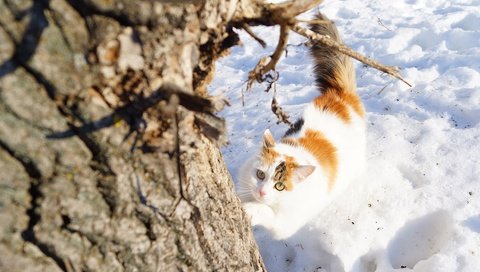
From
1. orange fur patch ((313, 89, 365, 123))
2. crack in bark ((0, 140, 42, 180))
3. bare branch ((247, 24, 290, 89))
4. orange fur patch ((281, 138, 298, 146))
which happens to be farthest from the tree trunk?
orange fur patch ((313, 89, 365, 123))

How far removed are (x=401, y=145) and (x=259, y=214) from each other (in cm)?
102

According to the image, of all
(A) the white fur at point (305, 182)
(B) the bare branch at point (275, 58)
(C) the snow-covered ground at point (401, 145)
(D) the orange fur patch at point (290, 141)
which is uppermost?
(B) the bare branch at point (275, 58)

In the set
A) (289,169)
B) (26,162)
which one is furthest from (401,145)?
(26,162)

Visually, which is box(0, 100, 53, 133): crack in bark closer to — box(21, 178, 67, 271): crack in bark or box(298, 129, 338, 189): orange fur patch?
box(21, 178, 67, 271): crack in bark

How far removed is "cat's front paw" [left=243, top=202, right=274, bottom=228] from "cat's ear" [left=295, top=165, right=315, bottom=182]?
0.87 ft

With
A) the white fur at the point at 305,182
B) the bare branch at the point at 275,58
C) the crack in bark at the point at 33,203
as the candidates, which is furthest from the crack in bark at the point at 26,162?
the white fur at the point at 305,182

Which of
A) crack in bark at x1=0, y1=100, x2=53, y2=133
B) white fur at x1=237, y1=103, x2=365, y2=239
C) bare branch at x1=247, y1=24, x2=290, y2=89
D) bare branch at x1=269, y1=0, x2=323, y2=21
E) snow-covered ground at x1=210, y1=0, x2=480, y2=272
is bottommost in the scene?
snow-covered ground at x1=210, y1=0, x2=480, y2=272

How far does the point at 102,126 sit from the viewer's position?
2.99 ft

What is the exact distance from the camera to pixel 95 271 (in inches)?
41.3

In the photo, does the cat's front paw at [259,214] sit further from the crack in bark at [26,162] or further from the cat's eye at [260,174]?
the crack in bark at [26,162]

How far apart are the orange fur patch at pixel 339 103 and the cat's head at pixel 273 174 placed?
20.5 inches

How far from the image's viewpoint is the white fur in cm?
248

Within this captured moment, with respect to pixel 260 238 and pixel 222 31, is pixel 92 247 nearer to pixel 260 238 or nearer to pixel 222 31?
pixel 222 31

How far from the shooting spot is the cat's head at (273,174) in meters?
2.50
